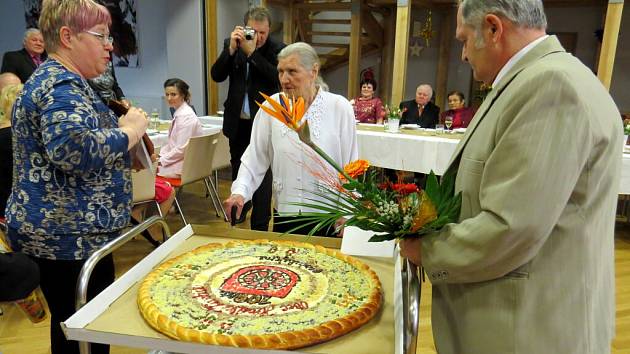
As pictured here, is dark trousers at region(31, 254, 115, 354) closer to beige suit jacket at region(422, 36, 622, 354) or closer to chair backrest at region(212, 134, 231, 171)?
beige suit jacket at region(422, 36, 622, 354)

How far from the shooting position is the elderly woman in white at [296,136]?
6.09 feet

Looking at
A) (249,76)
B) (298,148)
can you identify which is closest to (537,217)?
(298,148)

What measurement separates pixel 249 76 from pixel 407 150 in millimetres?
1512

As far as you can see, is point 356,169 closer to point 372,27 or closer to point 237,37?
point 237,37

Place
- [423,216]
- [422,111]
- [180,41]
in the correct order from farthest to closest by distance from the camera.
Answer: [180,41] < [422,111] < [423,216]

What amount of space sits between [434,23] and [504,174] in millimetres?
8649

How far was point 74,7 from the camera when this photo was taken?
1330mm

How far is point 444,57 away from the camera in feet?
29.0

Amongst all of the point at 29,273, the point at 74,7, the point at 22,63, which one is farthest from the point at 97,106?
the point at 22,63

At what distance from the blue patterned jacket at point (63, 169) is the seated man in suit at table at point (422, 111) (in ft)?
14.8

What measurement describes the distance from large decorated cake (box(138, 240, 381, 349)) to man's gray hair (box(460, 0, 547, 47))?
702mm

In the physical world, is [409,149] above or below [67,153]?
below

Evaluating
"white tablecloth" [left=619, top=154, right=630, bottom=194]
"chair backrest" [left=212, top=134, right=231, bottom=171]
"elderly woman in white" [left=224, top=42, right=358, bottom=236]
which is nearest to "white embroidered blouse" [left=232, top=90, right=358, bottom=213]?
"elderly woman in white" [left=224, top=42, right=358, bottom=236]

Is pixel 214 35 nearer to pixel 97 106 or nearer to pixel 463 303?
pixel 97 106
